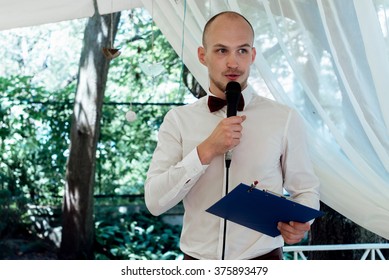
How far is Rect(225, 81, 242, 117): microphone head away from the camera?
187 cm

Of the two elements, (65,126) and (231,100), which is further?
(65,126)

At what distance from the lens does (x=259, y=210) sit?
5.90 ft

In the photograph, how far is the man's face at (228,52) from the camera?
1970 millimetres

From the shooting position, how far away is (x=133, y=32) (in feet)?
23.5

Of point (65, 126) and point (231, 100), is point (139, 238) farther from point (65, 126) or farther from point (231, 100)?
point (231, 100)

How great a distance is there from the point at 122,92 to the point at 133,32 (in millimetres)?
654

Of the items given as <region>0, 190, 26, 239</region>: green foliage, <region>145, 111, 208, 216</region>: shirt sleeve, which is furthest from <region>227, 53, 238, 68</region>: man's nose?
<region>0, 190, 26, 239</region>: green foliage

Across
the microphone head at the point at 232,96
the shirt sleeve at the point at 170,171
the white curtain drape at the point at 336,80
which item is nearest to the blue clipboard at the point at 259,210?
the shirt sleeve at the point at 170,171

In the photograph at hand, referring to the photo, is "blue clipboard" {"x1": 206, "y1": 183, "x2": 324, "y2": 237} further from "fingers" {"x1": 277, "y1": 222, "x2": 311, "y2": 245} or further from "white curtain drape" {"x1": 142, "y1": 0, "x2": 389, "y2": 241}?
"white curtain drape" {"x1": 142, "y1": 0, "x2": 389, "y2": 241}

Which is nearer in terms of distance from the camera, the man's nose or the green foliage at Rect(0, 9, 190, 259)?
the man's nose

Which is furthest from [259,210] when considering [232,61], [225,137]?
[232,61]

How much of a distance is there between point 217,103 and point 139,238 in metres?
4.89

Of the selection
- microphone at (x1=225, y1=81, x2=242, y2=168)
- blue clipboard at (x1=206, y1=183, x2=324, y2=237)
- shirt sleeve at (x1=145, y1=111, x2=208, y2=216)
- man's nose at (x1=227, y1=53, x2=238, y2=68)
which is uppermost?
man's nose at (x1=227, y1=53, x2=238, y2=68)

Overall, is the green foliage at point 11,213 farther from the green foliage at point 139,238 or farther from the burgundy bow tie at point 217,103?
the burgundy bow tie at point 217,103
